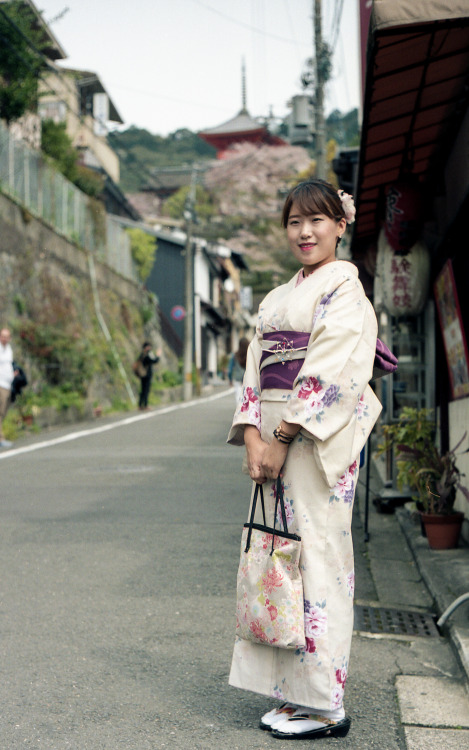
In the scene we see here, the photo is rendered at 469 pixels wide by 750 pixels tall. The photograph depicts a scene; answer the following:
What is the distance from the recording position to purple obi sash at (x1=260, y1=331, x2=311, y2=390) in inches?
120

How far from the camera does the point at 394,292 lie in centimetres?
738

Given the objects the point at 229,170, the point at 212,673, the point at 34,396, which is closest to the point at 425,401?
the point at 212,673

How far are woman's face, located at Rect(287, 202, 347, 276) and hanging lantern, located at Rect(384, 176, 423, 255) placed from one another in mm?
3920

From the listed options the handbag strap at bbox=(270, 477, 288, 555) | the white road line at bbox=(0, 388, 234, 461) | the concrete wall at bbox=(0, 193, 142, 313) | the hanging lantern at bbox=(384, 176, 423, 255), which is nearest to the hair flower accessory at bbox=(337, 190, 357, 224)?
the handbag strap at bbox=(270, 477, 288, 555)

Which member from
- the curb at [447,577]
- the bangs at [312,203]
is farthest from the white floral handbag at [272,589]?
the curb at [447,577]

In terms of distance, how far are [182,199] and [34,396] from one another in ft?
116

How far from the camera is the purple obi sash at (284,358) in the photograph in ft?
9.99

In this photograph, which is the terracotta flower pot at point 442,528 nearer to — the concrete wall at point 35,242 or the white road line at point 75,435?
the white road line at point 75,435

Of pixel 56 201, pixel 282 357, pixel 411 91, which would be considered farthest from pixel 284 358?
pixel 56 201

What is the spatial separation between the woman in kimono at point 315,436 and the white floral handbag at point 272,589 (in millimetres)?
62

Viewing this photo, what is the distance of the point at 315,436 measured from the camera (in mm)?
2881

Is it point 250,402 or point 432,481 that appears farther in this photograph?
point 432,481

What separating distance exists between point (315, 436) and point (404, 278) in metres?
4.72

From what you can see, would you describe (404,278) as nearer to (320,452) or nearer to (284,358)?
(284,358)
